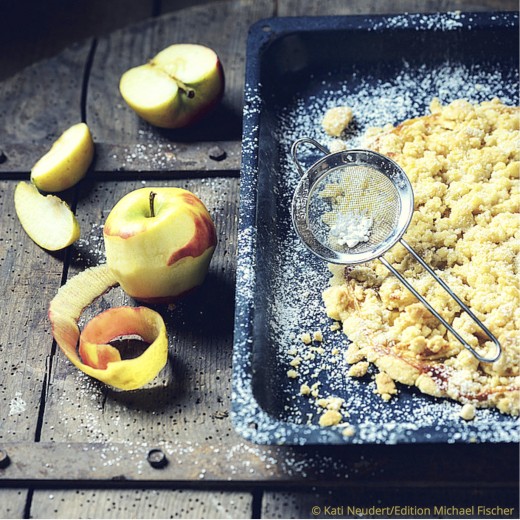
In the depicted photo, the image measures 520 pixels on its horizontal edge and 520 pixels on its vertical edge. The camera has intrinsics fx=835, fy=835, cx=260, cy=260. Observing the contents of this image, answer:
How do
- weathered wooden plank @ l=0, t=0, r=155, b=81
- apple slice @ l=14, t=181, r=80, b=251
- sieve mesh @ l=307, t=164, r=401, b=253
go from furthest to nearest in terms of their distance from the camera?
weathered wooden plank @ l=0, t=0, r=155, b=81, apple slice @ l=14, t=181, r=80, b=251, sieve mesh @ l=307, t=164, r=401, b=253

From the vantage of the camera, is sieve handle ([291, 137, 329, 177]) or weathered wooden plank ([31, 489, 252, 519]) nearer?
weathered wooden plank ([31, 489, 252, 519])

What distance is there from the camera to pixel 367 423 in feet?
3.84

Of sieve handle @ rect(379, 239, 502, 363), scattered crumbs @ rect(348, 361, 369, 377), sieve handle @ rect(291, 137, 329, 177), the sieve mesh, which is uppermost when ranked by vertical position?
sieve handle @ rect(291, 137, 329, 177)

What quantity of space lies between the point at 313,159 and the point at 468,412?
541mm

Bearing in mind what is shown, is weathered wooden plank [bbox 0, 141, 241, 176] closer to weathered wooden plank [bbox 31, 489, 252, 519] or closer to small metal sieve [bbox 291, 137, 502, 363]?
small metal sieve [bbox 291, 137, 502, 363]

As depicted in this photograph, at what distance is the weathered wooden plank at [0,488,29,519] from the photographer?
1.21 metres

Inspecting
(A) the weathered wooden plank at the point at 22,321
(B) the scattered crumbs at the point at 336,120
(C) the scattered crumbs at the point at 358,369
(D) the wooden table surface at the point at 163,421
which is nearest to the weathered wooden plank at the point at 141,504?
(D) the wooden table surface at the point at 163,421

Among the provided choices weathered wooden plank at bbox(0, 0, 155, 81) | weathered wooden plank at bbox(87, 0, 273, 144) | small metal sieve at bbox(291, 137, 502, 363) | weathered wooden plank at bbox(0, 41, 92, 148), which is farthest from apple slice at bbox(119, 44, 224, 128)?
weathered wooden plank at bbox(0, 0, 155, 81)

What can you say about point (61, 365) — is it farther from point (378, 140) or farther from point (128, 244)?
point (378, 140)

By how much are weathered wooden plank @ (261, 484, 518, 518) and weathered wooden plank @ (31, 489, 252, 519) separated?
5cm

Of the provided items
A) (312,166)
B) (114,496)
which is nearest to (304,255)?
(312,166)

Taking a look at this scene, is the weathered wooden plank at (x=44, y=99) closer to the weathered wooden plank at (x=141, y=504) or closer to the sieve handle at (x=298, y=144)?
the sieve handle at (x=298, y=144)

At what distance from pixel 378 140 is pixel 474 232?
26cm

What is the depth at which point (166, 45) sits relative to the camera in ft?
5.65
